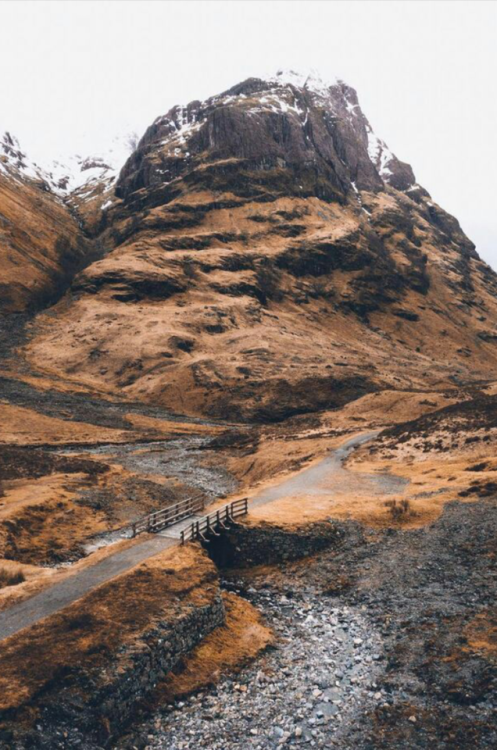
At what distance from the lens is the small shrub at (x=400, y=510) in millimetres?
29812

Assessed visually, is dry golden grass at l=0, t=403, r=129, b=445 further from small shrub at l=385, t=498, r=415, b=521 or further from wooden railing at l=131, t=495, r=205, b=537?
small shrub at l=385, t=498, r=415, b=521

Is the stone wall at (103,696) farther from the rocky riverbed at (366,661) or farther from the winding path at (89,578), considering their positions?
the winding path at (89,578)

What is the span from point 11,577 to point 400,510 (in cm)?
2195

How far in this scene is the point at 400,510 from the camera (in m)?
30.2

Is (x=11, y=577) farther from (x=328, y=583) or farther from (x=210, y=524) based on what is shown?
(x=328, y=583)

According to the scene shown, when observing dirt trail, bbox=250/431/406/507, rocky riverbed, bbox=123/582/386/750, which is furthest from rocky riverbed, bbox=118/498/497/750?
dirt trail, bbox=250/431/406/507

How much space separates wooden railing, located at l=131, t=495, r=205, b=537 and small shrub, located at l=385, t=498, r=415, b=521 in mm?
12052

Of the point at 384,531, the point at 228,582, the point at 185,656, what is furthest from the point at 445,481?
the point at 185,656

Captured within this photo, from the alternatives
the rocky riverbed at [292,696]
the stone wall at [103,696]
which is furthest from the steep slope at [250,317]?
the stone wall at [103,696]

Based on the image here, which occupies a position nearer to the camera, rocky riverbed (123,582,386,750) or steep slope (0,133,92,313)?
rocky riverbed (123,582,386,750)

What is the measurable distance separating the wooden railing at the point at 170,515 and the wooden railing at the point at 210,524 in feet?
5.62

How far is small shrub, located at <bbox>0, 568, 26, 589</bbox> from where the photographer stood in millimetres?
20625

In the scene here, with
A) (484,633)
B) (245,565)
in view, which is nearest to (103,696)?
(245,565)

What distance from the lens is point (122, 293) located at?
147 meters
